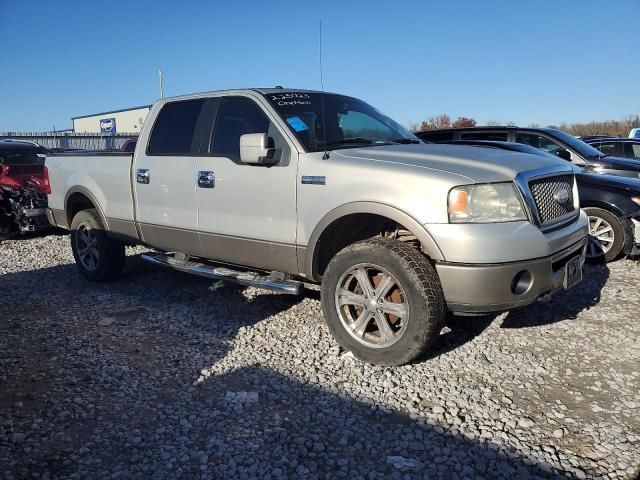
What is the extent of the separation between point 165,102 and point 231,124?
3.58 ft

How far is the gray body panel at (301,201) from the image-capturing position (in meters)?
3.12

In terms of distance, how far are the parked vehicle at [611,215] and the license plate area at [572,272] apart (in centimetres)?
279

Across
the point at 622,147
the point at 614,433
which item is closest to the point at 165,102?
the point at 614,433

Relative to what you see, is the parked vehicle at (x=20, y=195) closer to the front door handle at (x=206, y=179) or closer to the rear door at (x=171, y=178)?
the rear door at (x=171, y=178)

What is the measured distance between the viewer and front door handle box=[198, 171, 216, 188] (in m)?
4.34

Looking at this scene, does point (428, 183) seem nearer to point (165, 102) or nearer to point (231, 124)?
point (231, 124)

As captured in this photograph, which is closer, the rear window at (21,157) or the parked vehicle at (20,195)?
the parked vehicle at (20,195)

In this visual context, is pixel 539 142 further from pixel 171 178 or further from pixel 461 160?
pixel 171 178

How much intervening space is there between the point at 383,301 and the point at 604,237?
4219mm

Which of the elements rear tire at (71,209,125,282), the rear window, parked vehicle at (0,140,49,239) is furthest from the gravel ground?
the rear window

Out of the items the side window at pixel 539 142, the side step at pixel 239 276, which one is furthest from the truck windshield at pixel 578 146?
the side step at pixel 239 276

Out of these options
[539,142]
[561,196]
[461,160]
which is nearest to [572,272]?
[561,196]

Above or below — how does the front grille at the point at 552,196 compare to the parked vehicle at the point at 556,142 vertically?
below

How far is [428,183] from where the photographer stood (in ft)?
10.4
